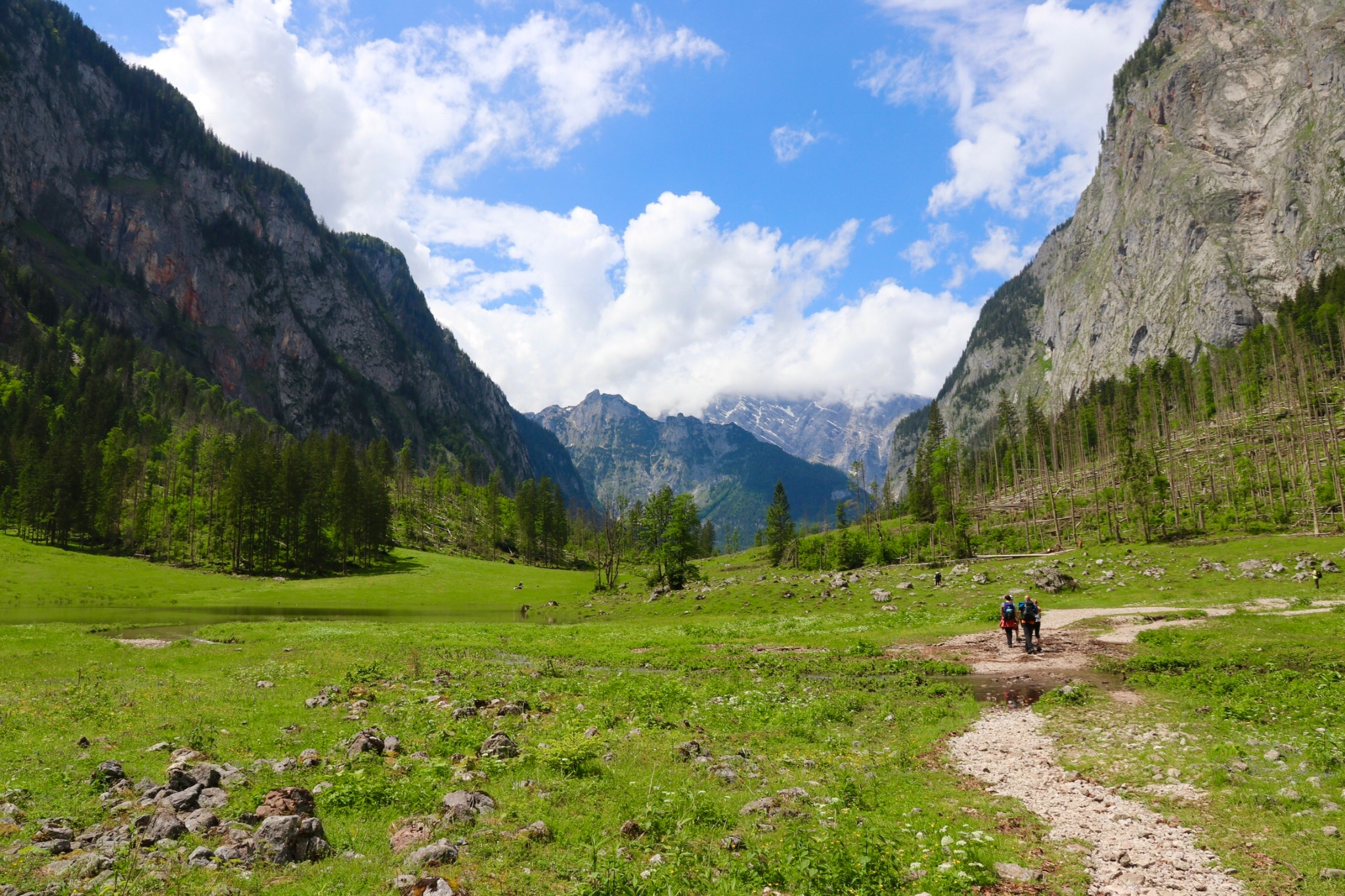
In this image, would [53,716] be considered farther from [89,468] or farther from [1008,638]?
[89,468]

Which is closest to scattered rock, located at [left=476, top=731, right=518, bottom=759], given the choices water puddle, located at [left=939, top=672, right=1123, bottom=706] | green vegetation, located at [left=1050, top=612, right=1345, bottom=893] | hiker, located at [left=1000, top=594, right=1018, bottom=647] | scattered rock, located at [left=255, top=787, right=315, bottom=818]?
scattered rock, located at [left=255, top=787, right=315, bottom=818]

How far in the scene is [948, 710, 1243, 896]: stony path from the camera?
31.8 feet

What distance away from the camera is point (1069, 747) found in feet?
54.9

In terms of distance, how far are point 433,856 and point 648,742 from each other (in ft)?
27.6

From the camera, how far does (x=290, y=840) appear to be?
1009 centimetres

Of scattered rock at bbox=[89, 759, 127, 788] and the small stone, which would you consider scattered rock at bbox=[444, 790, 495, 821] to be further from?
scattered rock at bbox=[89, 759, 127, 788]

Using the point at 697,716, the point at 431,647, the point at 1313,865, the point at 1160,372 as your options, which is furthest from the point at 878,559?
the point at 1160,372

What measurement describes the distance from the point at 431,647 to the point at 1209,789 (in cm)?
3912

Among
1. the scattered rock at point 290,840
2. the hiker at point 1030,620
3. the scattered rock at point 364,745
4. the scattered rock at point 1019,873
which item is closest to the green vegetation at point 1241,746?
the scattered rock at point 1019,873

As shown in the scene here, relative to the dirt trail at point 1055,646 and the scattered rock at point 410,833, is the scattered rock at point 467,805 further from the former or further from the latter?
the dirt trail at point 1055,646

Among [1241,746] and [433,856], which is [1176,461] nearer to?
[1241,746]

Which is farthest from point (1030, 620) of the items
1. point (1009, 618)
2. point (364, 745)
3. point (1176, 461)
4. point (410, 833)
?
point (1176, 461)

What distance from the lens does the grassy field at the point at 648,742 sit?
389 inches

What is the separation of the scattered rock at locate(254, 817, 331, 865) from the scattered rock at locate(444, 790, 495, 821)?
2.17 metres
